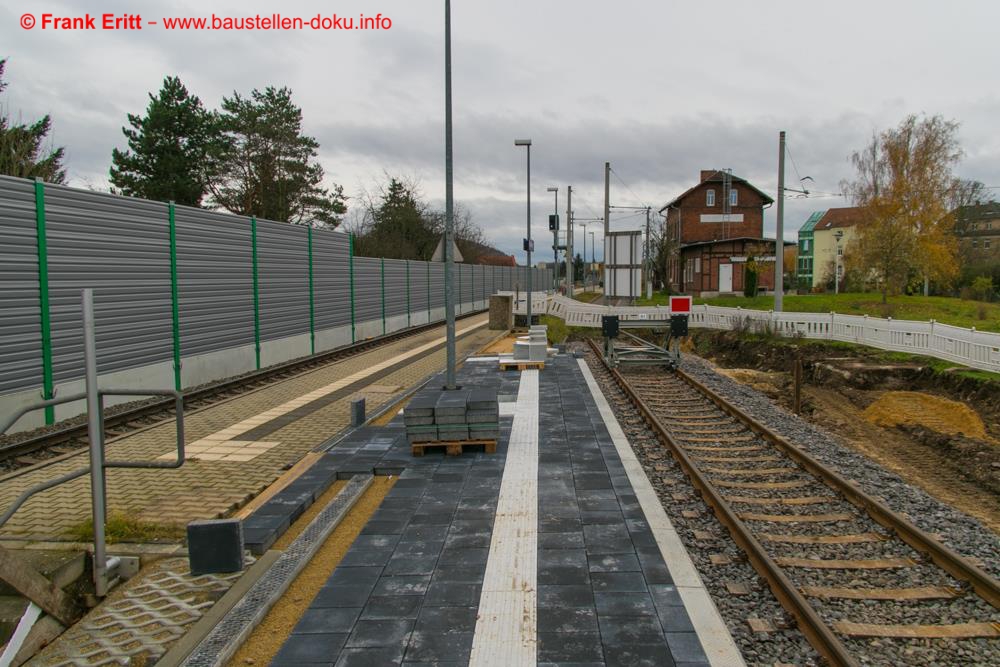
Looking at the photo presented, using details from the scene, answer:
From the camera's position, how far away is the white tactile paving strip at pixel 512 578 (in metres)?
3.76

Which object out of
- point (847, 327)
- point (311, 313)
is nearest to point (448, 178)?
point (311, 313)

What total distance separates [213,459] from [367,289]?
1628cm

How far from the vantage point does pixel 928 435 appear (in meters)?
11.8

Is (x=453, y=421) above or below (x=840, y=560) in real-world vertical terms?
above

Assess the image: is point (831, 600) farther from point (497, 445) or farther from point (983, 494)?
point (983, 494)

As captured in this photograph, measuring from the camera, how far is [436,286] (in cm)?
3412

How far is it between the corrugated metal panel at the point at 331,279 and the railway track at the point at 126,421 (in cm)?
349

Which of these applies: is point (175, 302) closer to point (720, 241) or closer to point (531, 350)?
point (531, 350)

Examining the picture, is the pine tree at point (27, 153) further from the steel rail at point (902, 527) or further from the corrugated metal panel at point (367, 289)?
the steel rail at point (902, 527)

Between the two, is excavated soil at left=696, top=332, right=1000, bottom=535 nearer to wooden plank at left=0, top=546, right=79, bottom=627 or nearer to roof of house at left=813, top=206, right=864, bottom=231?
wooden plank at left=0, top=546, right=79, bottom=627

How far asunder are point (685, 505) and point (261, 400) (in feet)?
27.9

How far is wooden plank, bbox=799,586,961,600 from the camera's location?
4.77 metres

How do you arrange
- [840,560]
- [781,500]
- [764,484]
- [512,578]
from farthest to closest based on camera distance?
[764,484]
[781,500]
[840,560]
[512,578]

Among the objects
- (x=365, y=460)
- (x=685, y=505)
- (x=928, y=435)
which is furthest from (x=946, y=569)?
(x=928, y=435)
